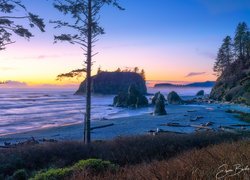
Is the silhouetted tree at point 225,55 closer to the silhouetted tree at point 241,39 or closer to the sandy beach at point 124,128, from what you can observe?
the silhouetted tree at point 241,39

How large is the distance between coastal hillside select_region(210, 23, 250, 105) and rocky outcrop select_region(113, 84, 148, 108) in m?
20.0

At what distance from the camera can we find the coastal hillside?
74312mm

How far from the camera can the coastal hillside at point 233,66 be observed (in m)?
74.3

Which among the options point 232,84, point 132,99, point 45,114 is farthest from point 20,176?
point 232,84

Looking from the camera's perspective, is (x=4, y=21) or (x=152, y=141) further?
(x=152, y=141)

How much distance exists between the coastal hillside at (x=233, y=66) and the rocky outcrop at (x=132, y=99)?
19997mm

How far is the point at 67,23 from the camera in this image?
67.6 ft

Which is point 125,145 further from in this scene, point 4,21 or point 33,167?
point 4,21

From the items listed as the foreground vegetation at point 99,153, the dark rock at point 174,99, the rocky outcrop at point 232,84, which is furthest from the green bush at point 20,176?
the dark rock at point 174,99

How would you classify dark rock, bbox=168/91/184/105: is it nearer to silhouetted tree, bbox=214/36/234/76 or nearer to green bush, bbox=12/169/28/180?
silhouetted tree, bbox=214/36/234/76

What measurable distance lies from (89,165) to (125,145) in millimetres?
6510

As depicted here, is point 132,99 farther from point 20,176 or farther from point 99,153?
point 20,176

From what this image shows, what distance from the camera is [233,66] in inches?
3425

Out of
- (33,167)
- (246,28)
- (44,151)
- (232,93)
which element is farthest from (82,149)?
(246,28)
